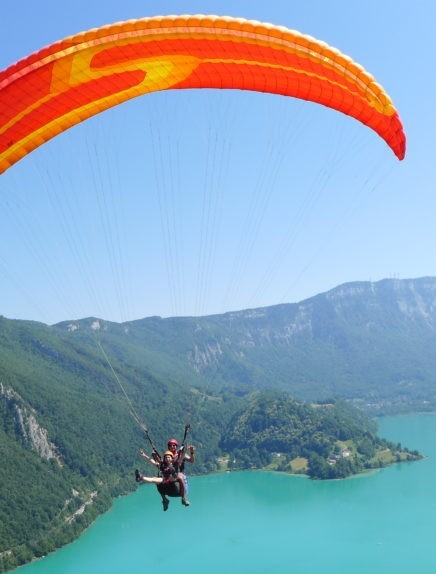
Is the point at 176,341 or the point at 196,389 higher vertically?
the point at 176,341

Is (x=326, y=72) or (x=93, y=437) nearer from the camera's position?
(x=326, y=72)

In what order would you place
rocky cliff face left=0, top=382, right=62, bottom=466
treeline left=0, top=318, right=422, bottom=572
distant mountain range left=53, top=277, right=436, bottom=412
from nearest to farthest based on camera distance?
treeline left=0, top=318, right=422, bottom=572, rocky cliff face left=0, top=382, right=62, bottom=466, distant mountain range left=53, top=277, right=436, bottom=412

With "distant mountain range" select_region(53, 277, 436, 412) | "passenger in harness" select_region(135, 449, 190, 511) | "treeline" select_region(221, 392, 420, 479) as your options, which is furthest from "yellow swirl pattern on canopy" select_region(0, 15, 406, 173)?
"distant mountain range" select_region(53, 277, 436, 412)

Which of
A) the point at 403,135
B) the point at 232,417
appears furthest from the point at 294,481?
the point at 403,135

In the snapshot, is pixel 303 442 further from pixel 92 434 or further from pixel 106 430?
pixel 92 434

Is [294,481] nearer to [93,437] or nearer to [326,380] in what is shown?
[93,437]

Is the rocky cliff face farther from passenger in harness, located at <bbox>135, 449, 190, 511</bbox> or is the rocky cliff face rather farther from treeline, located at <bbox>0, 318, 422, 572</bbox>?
passenger in harness, located at <bbox>135, 449, 190, 511</bbox>

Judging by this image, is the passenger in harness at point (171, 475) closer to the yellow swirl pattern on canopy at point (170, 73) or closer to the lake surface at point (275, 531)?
the yellow swirl pattern on canopy at point (170, 73)

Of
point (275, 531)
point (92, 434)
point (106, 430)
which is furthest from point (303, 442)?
point (275, 531)
